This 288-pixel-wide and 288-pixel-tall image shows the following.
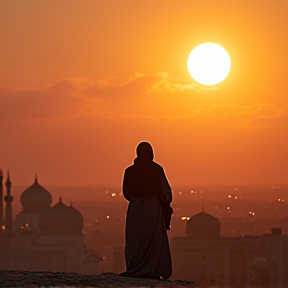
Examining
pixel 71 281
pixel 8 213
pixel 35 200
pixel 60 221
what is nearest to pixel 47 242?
pixel 60 221

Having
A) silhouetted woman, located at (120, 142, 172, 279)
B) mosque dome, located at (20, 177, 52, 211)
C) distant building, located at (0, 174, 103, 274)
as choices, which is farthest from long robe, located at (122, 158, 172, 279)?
mosque dome, located at (20, 177, 52, 211)

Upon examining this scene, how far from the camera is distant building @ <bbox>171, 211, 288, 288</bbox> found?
6681 centimetres

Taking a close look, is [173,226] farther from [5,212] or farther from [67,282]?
[67,282]

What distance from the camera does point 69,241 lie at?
6241 cm

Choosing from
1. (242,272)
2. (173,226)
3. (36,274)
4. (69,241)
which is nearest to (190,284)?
(36,274)

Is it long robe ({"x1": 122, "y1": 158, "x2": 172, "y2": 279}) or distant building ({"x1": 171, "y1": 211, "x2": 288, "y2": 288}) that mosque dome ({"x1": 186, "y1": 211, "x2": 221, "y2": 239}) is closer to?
distant building ({"x1": 171, "y1": 211, "x2": 288, "y2": 288})

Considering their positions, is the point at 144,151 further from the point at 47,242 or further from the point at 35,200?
the point at 35,200

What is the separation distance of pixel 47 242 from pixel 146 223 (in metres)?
47.9

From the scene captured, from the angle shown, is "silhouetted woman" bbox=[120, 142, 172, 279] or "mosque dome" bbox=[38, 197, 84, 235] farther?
"mosque dome" bbox=[38, 197, 84, 235]

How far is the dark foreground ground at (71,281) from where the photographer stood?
43.9ft

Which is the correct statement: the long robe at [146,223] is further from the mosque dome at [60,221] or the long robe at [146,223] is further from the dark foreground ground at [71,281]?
the mosque dome at [60,221]

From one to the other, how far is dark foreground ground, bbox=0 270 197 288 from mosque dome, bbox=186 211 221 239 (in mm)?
54432

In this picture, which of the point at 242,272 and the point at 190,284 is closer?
the point at 190,284

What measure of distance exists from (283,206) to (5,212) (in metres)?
68.1
